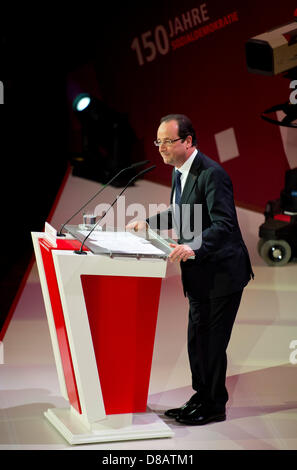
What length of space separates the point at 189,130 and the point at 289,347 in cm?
169

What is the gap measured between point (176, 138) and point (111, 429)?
1.18 metres

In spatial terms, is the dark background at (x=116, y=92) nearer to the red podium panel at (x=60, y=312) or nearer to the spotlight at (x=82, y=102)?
the spotlight at (x=82, y=102)

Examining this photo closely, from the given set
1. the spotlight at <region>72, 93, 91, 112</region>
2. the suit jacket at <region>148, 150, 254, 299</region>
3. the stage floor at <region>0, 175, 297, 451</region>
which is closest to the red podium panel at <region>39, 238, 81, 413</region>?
the stage floor at <region>0, 175, 297, 451</region>

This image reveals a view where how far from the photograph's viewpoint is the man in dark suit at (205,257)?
2980 mm

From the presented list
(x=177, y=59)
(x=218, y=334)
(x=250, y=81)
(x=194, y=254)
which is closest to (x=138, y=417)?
(x=218, y=334)

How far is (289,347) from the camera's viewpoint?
4184mm

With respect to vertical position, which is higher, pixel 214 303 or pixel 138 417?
pixel 214 303

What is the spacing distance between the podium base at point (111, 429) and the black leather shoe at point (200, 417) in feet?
0.45

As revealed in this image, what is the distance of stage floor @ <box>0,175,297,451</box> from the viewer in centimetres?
302

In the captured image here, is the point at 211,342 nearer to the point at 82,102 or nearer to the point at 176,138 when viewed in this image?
the point at 176,138

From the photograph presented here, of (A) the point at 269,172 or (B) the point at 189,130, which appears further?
(A) the point at 269,172

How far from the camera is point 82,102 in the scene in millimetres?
8180

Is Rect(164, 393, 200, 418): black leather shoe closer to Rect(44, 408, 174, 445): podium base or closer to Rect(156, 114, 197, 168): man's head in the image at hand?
Rect(44, 408, 174, 445): podium base

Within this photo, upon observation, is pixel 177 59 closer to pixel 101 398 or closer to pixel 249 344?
pixel 249 344
